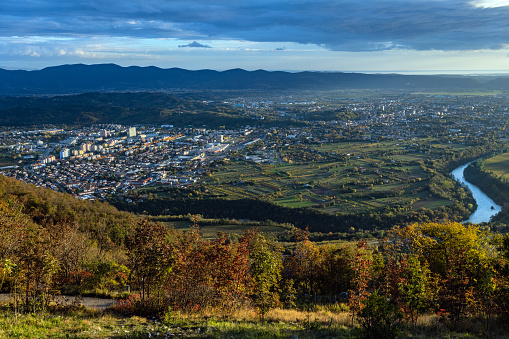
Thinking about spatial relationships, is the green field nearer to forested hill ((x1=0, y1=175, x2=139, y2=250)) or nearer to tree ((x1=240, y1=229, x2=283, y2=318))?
forested hill ((x1=0, y1=175, x2=139, y2=250))

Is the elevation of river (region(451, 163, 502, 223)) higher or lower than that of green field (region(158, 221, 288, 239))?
higher

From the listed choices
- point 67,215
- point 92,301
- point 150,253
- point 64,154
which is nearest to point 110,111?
point 64,154

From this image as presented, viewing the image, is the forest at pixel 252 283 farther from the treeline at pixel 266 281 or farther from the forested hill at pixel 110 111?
the forested hill at pixel 110 111

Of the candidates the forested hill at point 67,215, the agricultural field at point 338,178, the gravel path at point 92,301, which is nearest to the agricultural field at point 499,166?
the agricultural field at point 338,178

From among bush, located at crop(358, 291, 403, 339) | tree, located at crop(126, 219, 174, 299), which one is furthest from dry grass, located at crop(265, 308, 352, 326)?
tree, located at crop(126, 219, 174, 299)

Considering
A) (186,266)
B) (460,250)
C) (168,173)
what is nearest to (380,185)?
(168,173)
